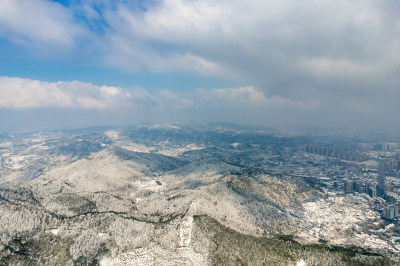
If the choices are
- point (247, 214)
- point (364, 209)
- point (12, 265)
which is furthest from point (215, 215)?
point (364, 209)

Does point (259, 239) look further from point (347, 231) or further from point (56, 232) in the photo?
point (56, 232)

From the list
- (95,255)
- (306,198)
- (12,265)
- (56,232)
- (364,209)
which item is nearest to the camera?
(12,265)

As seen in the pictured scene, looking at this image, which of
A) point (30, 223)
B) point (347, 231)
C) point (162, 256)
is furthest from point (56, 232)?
point (347, 231)

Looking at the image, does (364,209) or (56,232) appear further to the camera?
(364,209)

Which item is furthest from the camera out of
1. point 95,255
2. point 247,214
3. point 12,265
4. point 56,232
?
point 247,214

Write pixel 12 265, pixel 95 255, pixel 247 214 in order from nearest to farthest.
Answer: pixel 12 265 → pixel 95 255 → pixel 247 214

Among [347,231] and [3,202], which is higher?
[3,202]

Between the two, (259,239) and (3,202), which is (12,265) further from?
(259,239)

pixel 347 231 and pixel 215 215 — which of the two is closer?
pixel 215 215

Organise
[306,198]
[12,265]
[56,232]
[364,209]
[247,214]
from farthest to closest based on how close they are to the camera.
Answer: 1. [306,198]
2. [364,209]
3. [247,214]
4. [56,232]
5. [12,265]
